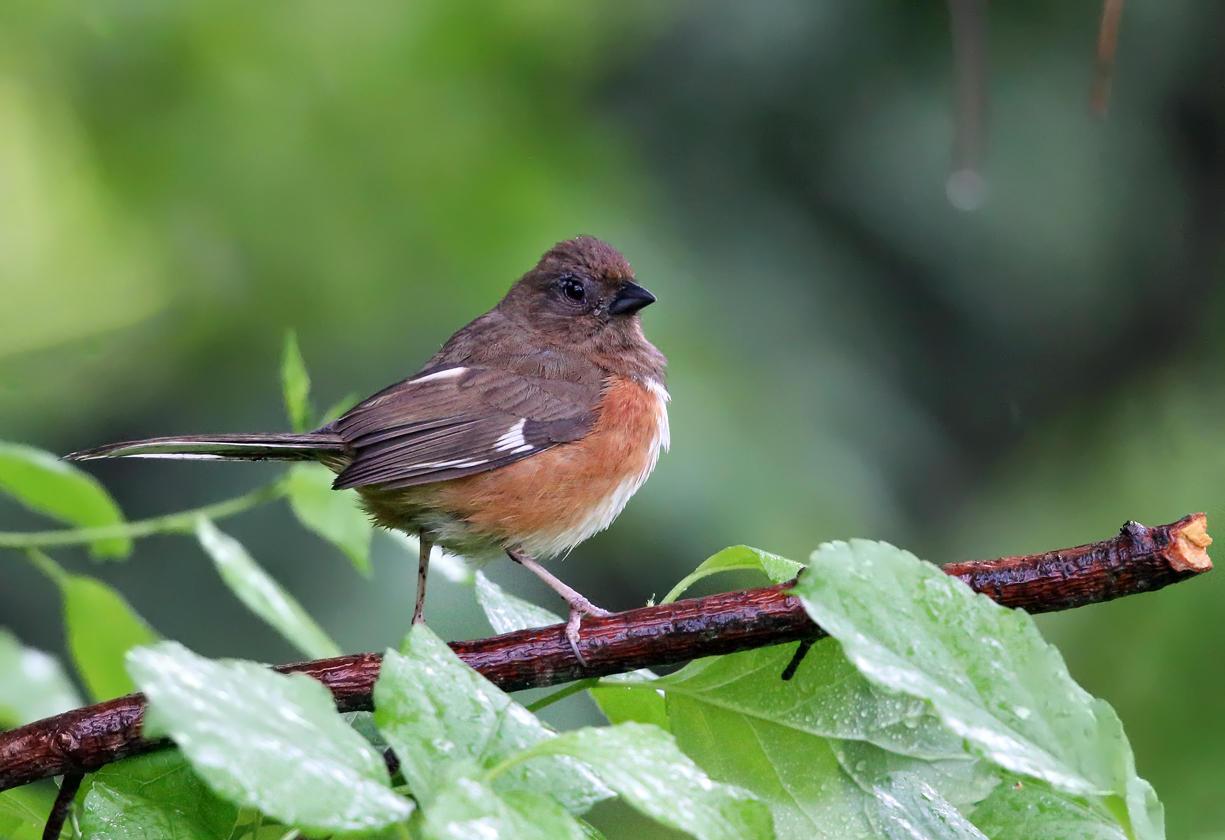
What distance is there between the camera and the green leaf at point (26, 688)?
2.18m

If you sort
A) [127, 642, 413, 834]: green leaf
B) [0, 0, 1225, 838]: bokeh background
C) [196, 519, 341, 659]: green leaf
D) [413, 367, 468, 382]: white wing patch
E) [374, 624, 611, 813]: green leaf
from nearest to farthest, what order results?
[127, 642, 413, 834]: green leaf → [374, 624, 611, 813]: green leaf → [196, 519, 341, 659]: green leaf → [413, 367, 468, 382]: white wing patch → [0, 0, 1225, 838]: bokeh background

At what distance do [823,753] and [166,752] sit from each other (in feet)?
2.43

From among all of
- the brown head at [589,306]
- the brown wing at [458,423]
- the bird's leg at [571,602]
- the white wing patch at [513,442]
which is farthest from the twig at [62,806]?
the brown head at [589,306]

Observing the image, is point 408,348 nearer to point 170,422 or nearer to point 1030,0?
point 170,422

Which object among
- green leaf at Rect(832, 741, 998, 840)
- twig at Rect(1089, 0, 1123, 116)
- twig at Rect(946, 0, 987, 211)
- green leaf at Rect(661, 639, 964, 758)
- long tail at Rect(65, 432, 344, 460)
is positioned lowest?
green leaf at Rect(832, 741, 998, 840)

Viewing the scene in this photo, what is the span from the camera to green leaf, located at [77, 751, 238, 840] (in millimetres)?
1369

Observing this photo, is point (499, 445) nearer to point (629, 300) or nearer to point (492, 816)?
point (629, 300)

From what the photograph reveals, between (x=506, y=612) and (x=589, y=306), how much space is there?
2216 mm

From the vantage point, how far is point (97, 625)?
2.04 meters

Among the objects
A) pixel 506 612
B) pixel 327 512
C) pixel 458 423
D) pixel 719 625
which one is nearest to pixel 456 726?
pixel 719 625

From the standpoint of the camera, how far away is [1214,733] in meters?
4.14

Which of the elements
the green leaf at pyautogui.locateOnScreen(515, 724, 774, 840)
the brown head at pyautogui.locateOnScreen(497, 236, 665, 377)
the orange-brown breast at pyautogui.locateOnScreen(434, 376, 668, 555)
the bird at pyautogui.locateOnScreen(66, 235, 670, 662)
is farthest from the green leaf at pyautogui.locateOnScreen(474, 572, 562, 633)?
the brown head at pyautogui.locateOnScreen(497, 236, 665, 377)

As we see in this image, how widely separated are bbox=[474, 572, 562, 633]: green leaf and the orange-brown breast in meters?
1.31

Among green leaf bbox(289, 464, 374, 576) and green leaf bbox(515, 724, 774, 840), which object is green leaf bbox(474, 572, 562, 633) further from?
green leaf bbox(515, 724, 774, 840)
